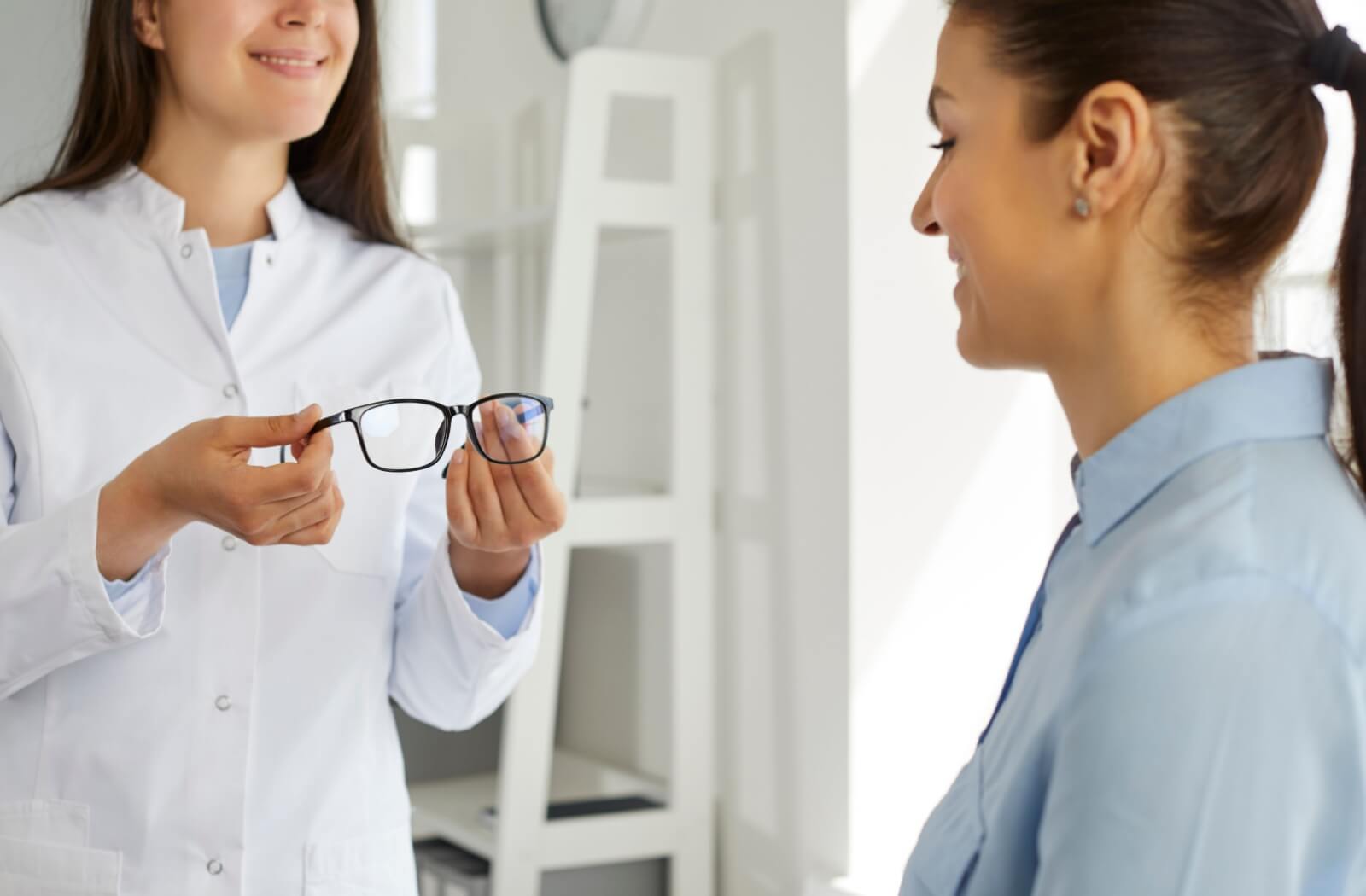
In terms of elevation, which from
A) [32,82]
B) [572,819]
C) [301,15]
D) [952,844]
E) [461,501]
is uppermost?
[32,82]

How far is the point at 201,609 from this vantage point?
3.88ft

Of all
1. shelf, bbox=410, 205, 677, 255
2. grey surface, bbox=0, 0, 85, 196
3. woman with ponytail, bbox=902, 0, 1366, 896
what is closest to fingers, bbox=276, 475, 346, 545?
woman with ponytail, bbox=902, 0, 1366, 896

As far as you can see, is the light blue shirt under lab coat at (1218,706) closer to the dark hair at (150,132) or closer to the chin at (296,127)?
the chin at (296,127)

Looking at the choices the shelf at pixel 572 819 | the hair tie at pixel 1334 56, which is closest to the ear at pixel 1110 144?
the hair tie at pixel 1334 56

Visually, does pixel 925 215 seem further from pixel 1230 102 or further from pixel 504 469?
pixel 504 469

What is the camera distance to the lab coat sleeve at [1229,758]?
2.05 feet

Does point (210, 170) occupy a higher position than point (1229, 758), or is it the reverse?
point (210, 170)

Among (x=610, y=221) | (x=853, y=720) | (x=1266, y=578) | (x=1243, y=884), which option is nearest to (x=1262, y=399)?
(x=1266, y=578)

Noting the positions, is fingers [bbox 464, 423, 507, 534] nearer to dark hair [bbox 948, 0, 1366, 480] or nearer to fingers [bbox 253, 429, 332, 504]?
fingers [bbox 253, 429, 332, 504]

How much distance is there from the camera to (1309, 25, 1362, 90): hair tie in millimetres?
750

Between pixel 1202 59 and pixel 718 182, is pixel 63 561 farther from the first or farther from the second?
pixel 718 182

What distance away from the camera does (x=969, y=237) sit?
816mm

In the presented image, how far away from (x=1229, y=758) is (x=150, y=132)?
109 centimetres

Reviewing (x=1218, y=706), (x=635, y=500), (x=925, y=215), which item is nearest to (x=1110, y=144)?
(x=925, y=215)
